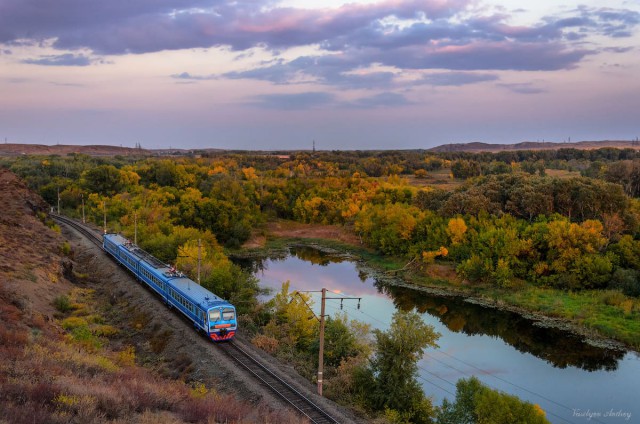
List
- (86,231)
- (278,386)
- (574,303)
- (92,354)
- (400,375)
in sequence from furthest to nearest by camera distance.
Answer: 1. (86,231)
2. (574,303)
3. (400,375)
4. (92,354)
5. (278,386)

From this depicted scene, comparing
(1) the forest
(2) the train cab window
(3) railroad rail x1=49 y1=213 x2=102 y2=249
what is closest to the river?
(1) the forest

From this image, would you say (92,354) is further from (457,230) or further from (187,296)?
(457,230)

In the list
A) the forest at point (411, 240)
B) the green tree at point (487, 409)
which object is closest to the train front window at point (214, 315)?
the forest at point (411, 240)

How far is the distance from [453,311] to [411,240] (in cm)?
1963

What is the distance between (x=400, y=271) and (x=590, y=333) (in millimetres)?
23687

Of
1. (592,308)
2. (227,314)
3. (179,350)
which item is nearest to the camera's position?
(179,350)

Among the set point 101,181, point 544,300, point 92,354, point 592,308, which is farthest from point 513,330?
point 101,181

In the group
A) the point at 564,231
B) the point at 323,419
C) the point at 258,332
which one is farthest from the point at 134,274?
the point at 564,231

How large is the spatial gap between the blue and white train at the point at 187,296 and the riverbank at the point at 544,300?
26.0 m

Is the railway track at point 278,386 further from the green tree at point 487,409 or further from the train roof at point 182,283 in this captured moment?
the green tree at point 487,409

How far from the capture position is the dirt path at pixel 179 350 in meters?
21.3

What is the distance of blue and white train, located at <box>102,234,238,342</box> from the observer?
86.8ft

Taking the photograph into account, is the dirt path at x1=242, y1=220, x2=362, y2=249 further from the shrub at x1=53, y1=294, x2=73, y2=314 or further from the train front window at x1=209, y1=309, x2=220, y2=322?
the train front window at x1=209, y1=309, x2=220, y2=322

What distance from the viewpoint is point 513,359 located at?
33.5 m
